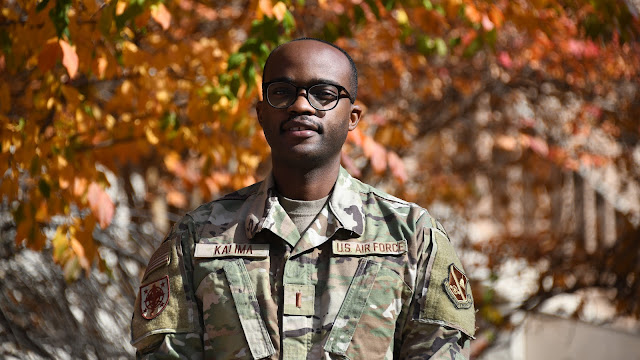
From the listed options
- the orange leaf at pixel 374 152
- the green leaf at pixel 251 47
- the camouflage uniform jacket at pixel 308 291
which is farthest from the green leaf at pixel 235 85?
the camouflage uniform jacket at pixel 308 291

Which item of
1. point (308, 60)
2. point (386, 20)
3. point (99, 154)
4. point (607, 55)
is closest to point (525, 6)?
point (386, 20)

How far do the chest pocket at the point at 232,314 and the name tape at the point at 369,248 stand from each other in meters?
0.25

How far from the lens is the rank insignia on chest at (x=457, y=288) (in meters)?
2.24

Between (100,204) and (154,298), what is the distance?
5.35 feet

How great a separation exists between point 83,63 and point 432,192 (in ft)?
16.7

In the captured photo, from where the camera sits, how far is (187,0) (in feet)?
19.7

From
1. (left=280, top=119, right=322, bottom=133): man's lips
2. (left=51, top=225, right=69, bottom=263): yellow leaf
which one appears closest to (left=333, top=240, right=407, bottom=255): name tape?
(left=280, top=119, right=322, bottom=133): man's lips

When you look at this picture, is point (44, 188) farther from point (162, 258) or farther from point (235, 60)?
point (162, 258)

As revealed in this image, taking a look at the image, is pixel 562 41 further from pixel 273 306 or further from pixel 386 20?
pixel 273 306

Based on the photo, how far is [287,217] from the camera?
2.35m

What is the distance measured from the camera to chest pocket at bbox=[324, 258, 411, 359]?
2.19 meters

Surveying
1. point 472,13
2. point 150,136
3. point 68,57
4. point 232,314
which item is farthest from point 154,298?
point 472,13

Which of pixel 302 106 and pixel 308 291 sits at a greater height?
pixel 302 106

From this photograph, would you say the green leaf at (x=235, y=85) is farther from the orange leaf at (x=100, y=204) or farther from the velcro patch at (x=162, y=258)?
the velcro patch at (x=162, y=258)
